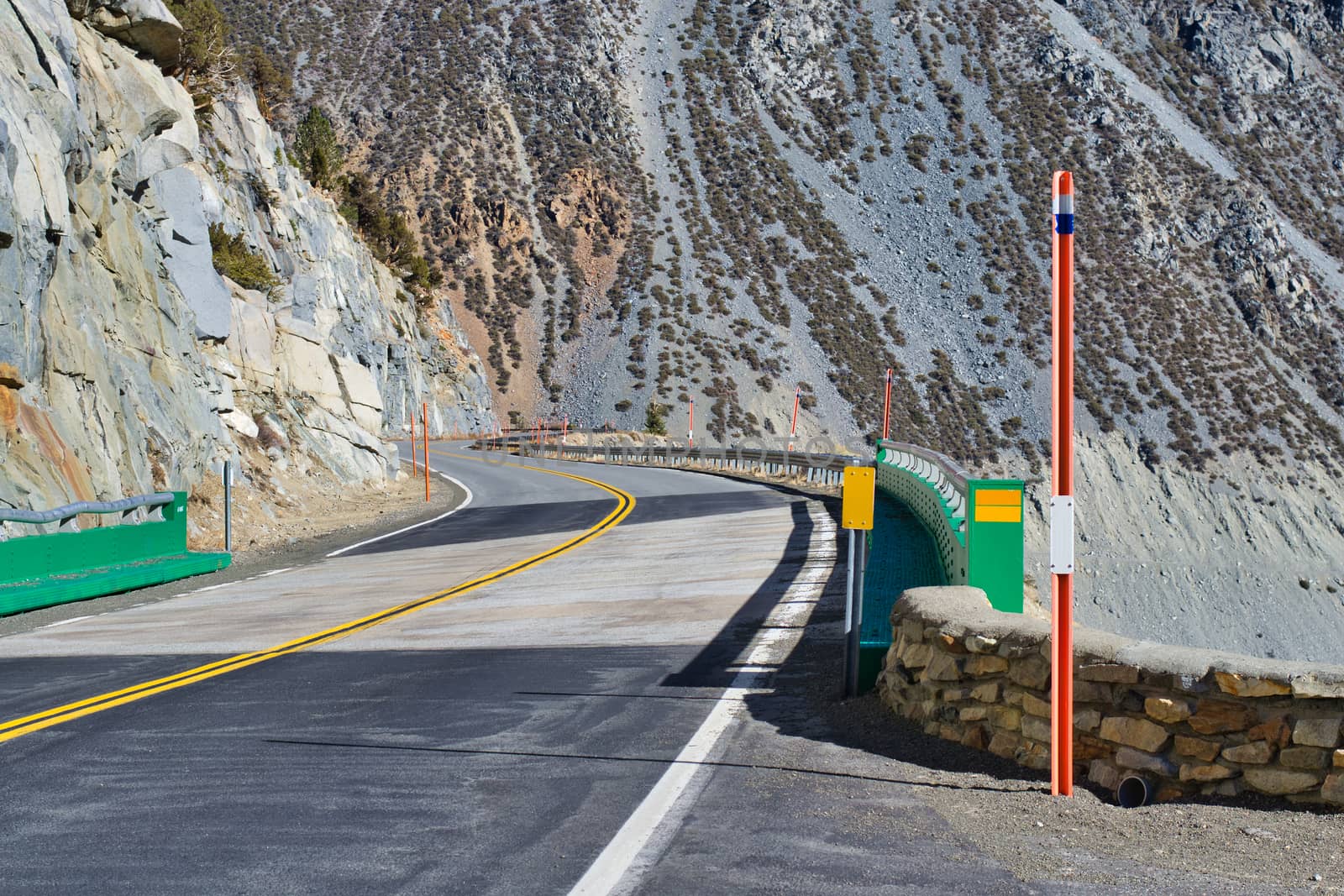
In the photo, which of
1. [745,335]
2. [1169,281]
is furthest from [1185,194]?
[745,335]

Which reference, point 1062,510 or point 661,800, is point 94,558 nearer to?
point 661,800

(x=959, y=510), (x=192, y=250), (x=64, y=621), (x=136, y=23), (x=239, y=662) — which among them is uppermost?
(x=136, y=23)

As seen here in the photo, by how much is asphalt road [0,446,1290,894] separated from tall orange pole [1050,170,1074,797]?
0.31 meters

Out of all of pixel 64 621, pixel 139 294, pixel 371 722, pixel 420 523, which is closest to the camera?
pixel 371 722

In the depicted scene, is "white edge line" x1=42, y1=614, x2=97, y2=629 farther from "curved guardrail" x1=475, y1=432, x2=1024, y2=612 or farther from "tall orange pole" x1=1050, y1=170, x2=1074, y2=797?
"tall orange pole" x1=1050, y1=170, x2=1074, y2=797

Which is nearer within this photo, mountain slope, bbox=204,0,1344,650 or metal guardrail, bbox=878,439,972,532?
metal guardrail, bbox=878,439,972,532

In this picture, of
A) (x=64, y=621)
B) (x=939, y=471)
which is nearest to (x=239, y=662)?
(x=64, y=621)

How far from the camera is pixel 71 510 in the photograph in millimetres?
14922

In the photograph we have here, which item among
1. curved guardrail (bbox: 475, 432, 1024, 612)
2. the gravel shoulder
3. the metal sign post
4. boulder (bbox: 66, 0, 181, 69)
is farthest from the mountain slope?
the gravel shoulder

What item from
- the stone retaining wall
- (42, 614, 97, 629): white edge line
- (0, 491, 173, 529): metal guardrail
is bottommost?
(42, 614, 97, 629): white edge line

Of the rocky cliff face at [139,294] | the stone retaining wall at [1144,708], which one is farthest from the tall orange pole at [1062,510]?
the rocky cliff face at [139,294]

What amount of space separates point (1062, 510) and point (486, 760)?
3457 millimetres

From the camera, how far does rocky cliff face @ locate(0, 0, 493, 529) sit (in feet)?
58.7

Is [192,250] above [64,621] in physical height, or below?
above
